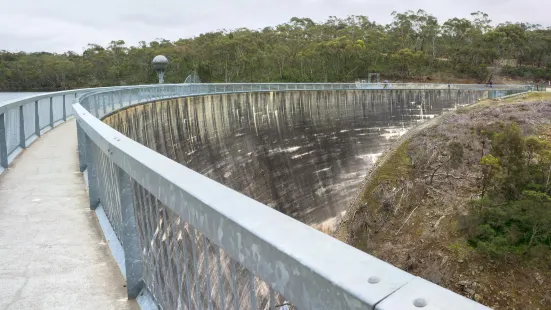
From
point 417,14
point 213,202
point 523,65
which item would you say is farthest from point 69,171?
point 417,14

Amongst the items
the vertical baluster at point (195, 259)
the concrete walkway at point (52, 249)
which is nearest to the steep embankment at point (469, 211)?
the concrete walkway at point (52, 249)

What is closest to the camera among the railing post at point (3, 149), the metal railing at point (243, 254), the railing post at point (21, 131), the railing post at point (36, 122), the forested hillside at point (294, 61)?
the metal railing at point (243, 254)

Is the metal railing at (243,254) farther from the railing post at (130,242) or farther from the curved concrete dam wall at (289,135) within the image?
the curved concrete dam wall at (289,135)

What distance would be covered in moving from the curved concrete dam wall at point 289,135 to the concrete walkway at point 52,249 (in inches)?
225

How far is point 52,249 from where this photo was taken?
337cm

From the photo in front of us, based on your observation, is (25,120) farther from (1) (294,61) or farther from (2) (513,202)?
(1) (294,61)

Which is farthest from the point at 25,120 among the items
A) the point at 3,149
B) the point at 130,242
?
the point at 130,242

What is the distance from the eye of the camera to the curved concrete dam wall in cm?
1762

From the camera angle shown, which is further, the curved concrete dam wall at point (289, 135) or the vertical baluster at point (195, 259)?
the curved concrete dam wall at point (289, 135)

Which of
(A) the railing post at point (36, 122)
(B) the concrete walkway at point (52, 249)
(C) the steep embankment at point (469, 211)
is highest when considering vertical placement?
(A) the railing post at point (36, 122)

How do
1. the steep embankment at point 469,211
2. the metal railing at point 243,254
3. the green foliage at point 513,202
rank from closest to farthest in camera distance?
the metal railing at point 243,254
the steep embankment at point 469,211
the green foliage at point 513,202

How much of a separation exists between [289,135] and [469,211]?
1121 centimetres

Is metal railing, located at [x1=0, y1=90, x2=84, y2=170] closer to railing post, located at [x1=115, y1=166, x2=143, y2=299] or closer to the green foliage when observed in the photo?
railing post, located at [x1=115, y1=166, x2=143, y2=299]

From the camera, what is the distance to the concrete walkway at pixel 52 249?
8.71ft
